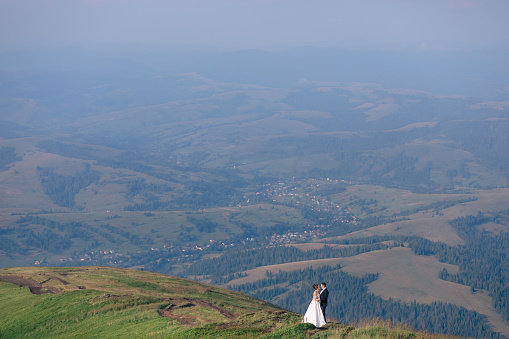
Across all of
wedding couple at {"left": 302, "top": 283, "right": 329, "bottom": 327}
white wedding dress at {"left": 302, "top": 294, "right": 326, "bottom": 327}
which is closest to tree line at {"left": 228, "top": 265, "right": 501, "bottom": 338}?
wedding couple at {"left": 302, "top": 283, "right": 329, "bottom": 327}

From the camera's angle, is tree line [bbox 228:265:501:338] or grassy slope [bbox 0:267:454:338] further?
tree line [bbox 228:265:501:338]

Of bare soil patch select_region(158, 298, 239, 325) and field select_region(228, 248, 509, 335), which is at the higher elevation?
bare soil patch select_region(158, 298, 239, 325)

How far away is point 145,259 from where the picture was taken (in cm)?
16388

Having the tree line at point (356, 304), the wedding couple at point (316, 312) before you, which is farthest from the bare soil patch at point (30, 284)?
the tree line at point (356, 304)

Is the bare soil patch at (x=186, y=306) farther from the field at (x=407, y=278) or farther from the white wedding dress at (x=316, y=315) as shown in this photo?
the field at (x=407, y=278)

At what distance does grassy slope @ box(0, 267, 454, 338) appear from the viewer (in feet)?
89.0

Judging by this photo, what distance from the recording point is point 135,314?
1382 inches

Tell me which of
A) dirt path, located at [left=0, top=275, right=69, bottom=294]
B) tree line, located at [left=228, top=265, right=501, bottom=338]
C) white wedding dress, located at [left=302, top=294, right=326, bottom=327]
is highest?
white wedding dress, located at [left=302, top=294, right=326, bottom=327]

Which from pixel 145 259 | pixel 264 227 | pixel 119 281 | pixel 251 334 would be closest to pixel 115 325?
pixel 251 334

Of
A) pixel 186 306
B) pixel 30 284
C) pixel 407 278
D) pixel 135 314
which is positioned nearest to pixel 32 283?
pixel 30 284

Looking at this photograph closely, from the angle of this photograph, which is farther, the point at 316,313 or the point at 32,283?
the point at 32,283

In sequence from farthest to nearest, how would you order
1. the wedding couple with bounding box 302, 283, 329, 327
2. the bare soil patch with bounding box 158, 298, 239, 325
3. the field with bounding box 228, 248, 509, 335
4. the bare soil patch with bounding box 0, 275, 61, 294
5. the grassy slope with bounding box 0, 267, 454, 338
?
the field with bounding box 228, 248, 509, 335, the bare soil patch with bounding box 0, 275, 61, 294, the bare soil patch with bounding box 158, 298, 239, 325, the wedding couple with bounding box 302, 283, 329, 327, the grassy slope with bounding box 0, 267, 454, 338

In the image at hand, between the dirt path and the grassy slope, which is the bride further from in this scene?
the dirt path

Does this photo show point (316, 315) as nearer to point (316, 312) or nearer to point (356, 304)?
point (316, 312)
